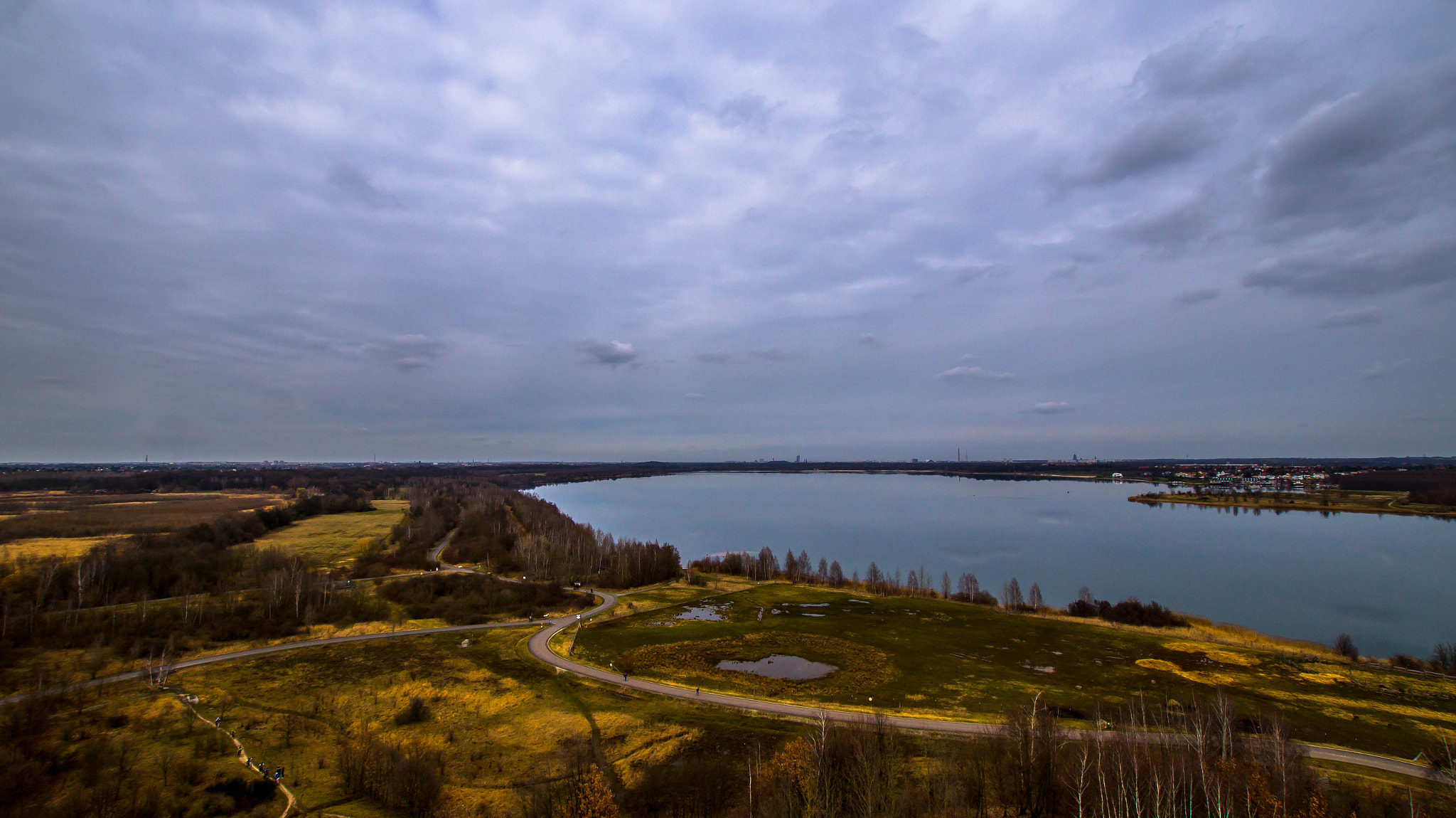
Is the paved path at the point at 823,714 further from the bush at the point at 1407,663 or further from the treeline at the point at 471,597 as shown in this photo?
the bush at the point at 1407,663

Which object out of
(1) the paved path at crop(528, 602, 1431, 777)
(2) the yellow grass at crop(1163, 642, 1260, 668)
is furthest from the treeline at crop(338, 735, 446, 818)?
(2) the yellow grass at crop(1163, 642, 1260, 668)

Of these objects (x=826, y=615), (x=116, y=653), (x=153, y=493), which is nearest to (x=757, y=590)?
(x=826, y=615)

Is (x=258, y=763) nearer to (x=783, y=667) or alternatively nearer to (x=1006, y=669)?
(x=783, y=667)

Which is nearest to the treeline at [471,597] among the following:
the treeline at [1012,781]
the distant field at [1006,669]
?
the distant field at [1006,669]

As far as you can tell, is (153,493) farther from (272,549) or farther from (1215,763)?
Answer: (1215,763)

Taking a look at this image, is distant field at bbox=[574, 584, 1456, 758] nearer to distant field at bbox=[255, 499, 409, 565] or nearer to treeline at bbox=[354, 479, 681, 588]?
treeline at bbox=[354, 479, 681, 588]
